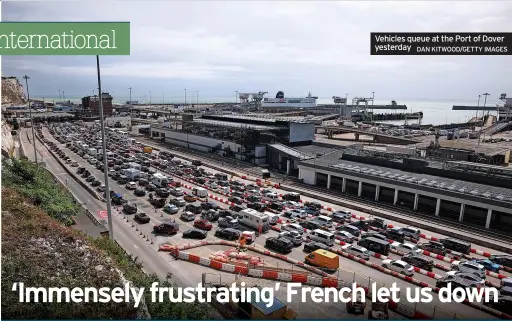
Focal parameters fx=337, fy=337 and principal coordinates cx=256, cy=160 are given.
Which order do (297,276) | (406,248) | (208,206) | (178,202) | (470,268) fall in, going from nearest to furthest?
(297,276), (470,268), (406,248), (208,206), (178,202)

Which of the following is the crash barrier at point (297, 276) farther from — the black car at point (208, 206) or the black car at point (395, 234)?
the black car at point (208, 206)

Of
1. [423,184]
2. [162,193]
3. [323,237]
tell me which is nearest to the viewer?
[323,237]

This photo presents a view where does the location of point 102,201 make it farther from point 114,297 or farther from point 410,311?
point 410,311

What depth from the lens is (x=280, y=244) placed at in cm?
2267

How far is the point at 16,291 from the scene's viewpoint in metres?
10.9

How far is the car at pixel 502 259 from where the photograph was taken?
830 inches

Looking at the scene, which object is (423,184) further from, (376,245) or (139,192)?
(139,192)

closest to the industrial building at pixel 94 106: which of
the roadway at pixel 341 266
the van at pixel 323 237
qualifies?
the roadway at pixel 341 266

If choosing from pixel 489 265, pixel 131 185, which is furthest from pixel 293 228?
pixel 131 185

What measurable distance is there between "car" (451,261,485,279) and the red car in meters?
16.7

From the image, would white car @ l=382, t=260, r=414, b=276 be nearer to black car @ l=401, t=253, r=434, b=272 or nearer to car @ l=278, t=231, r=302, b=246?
black car @ l=401, t=253, r=434, b=272

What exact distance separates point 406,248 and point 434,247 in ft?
6.95

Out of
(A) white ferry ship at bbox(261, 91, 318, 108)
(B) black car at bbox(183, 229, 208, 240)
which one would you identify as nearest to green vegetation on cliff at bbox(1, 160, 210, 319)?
(B) black car at bbox(183, 229, 208, 240)

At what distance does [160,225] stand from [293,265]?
10832mm
